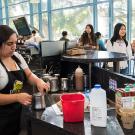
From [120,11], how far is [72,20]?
7.91 ft

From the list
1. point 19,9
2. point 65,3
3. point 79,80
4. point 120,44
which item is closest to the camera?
point 79,80

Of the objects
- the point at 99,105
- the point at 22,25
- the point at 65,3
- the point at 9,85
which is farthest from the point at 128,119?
the point at 65,3

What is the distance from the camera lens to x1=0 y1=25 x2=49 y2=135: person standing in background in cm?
228

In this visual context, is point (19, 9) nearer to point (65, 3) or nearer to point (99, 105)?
point (65, 3)

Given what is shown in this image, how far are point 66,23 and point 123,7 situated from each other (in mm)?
2941

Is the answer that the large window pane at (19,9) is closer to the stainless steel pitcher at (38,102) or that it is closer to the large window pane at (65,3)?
the large window pane at (65,3)

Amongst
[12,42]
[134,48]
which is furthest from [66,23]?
[12,42]

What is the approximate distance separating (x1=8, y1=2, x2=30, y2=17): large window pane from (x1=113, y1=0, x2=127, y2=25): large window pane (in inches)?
201

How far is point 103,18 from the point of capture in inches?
354

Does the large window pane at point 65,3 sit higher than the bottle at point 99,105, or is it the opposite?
the large window pane at point 65,3

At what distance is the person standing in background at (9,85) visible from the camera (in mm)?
2275

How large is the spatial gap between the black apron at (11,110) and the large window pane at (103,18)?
6.75 m

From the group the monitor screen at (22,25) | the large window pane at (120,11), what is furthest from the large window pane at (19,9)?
Result: the monitor screen at (22,25)

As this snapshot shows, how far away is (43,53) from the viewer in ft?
10.2
